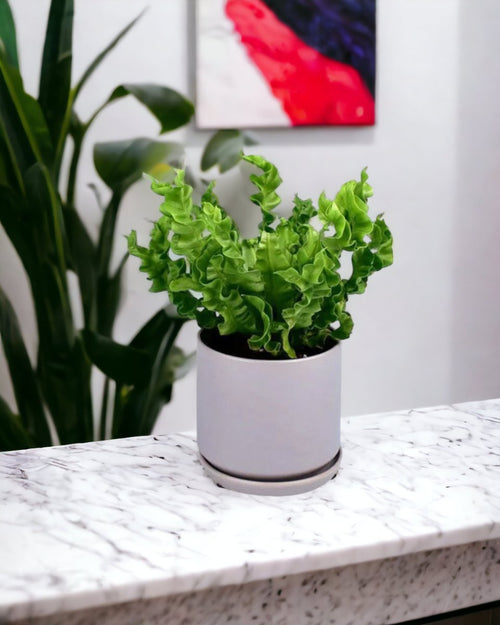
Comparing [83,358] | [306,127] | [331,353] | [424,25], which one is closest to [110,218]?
[83,358]

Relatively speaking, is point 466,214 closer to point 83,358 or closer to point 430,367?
point 430,367

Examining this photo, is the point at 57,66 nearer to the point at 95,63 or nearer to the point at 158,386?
the point at 95,63

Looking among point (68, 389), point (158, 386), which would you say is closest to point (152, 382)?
point (158, 386)

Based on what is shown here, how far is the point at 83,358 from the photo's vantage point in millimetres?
1204

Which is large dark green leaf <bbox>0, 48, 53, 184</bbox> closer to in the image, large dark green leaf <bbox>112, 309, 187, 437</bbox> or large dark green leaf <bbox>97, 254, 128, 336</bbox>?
large dark green leaf <bbox>97, 254, 128, 336</bbox>

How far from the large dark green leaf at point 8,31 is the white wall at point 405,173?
0.08 ft

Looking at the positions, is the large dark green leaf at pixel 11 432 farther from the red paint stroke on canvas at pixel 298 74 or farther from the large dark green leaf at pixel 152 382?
the red paint stroke on canvas at pixel 298 74

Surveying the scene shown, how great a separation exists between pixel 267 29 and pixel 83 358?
0.62 m

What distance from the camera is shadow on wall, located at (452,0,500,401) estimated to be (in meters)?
1.33

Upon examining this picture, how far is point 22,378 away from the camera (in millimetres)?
1179

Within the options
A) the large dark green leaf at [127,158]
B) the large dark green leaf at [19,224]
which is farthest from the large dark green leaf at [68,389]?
the large dark green leaf at [127,158]

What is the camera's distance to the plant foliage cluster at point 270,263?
0.74 meters

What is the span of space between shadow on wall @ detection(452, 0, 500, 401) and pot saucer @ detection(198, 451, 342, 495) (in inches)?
28.3

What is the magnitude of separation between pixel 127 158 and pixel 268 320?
0.54 m
